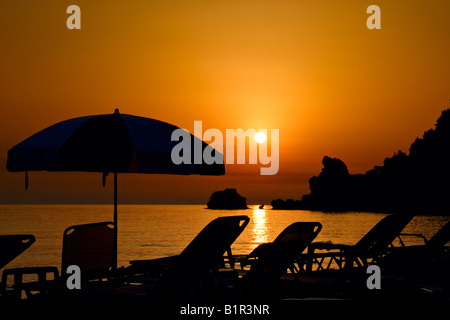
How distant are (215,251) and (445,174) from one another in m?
139

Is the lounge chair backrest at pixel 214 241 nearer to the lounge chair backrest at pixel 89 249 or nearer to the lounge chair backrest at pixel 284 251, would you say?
the lounge chair backrest at pixel 89 249

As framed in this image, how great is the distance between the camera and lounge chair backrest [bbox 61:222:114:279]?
777 centimetres

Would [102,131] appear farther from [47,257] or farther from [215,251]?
[47,257]

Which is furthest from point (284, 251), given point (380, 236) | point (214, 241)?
point (380, 236)

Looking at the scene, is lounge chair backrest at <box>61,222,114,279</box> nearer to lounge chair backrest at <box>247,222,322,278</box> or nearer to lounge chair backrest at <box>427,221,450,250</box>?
lounge chair backrest at <box>247,222,322,278</box>

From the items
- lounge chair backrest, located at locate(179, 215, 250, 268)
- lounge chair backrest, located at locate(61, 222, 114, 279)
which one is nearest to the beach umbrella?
lounge chair backrest, located at locate(61, 222, 114, 279)

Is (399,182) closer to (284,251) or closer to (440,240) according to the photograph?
(440,240)

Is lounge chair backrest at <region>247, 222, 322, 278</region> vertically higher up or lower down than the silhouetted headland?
higher up

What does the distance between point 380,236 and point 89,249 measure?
19.5 ft

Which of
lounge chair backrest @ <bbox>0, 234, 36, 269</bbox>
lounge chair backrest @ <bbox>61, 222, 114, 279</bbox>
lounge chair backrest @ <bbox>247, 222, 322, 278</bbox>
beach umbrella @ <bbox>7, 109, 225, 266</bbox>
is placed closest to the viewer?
lounge chair backrest @ <bbox>0, 234, 36, 269</bbox>

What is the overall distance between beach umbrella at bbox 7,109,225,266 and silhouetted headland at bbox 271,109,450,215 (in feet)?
360

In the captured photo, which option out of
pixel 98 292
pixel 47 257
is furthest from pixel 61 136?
pixel 47 257

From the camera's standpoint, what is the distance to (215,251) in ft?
21.7
